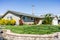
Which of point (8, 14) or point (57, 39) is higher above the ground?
point (8, 14)

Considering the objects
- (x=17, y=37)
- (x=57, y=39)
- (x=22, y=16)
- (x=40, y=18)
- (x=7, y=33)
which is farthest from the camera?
(x=40, y=18)

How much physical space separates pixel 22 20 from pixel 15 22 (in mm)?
1643

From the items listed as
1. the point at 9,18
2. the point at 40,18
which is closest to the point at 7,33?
the point at 9,18

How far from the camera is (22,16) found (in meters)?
37.1

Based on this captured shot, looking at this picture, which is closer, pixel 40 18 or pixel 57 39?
pixel 57 39

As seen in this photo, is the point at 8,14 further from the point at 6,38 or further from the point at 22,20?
the point at 6,38

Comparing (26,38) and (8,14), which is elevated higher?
(8,14)

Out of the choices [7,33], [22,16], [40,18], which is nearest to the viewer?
[7,33]

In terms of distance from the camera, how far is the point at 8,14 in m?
37.6

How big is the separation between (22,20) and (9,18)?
3.10 metres

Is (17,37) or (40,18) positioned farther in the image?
(40,18)

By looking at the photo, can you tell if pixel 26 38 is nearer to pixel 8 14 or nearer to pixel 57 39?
pixel 57 39

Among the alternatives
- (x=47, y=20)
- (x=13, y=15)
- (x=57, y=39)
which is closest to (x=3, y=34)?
(x=57, y=39)

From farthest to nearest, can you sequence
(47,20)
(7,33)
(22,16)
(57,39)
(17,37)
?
(22,16) < (47,20) < (7,33) < (17,37) < (57,39)
